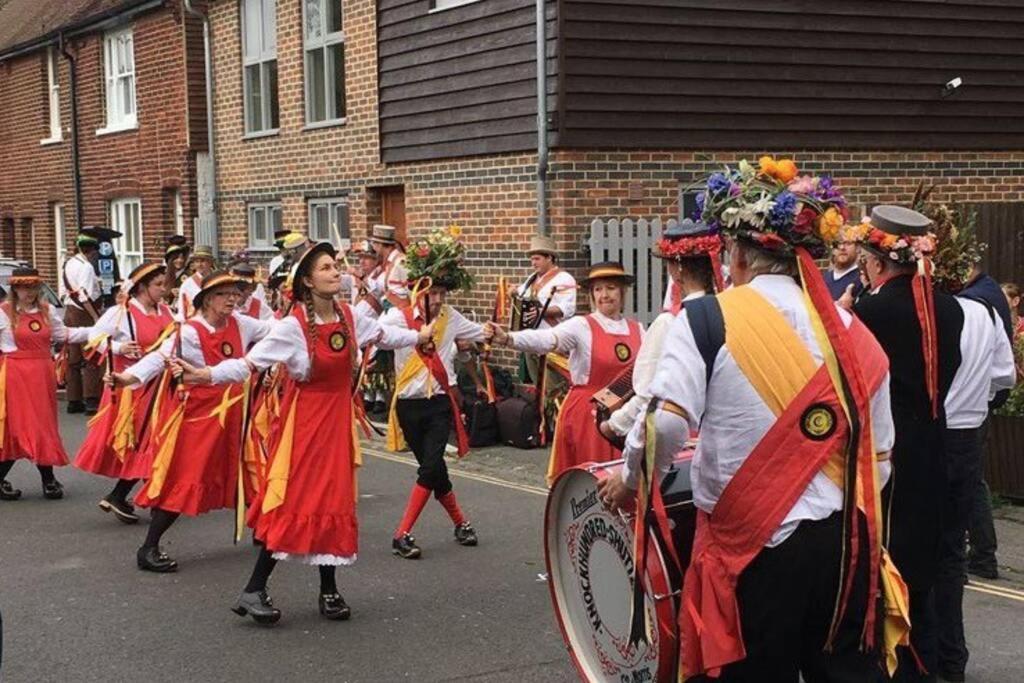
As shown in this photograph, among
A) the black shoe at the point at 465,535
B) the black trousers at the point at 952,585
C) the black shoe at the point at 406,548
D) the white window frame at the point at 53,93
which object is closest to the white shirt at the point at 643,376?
the black trousers at the point at 952,585

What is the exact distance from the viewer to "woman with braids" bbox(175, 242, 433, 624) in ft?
21.9

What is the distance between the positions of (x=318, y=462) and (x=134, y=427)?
3124 mm

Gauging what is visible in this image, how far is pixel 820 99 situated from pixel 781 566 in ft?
34.9

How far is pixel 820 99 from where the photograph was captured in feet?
44.7

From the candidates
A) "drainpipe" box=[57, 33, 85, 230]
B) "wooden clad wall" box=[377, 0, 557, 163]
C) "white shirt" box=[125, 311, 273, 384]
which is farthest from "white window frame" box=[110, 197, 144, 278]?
"white shirt" box=[125, 311, 273, 384]

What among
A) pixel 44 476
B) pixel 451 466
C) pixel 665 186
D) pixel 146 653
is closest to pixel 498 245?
pixel 665 186

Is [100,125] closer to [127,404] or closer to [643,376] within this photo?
[127,404]

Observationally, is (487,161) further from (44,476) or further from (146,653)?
(146,653)

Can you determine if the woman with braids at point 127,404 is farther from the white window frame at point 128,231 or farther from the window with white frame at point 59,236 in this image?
the window with white frame at point 59,236

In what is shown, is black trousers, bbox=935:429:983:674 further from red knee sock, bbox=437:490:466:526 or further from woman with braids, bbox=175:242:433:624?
red knee sock, bbox=437:490:466:526

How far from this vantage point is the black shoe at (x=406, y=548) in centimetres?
820

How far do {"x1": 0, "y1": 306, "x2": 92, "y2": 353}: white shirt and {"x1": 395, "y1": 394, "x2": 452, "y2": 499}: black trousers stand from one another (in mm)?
3303

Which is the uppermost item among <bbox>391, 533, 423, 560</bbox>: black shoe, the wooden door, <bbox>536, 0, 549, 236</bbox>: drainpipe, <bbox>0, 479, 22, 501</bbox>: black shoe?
<bbox>536, 0, 549, 236</bbox>: drainpipe

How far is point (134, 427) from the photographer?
9359mm
